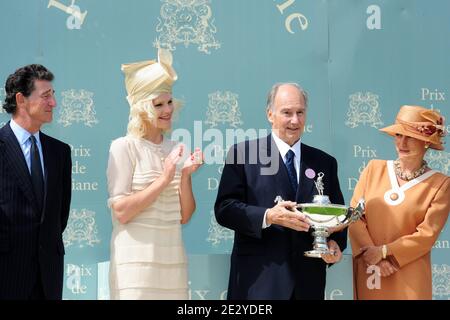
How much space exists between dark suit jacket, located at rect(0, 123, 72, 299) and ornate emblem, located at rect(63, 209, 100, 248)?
130 cm

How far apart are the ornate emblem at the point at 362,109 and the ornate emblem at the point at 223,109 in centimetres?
72

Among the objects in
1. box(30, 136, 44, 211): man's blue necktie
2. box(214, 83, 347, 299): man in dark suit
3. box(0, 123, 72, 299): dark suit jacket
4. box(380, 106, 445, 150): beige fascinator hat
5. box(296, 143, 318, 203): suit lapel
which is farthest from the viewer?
box(380, 106, 445, 150): beige fascinator hat

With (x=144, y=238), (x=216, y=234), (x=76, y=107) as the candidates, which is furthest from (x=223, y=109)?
(x=144, y=238)

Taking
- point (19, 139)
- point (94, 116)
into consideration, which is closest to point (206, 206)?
point (94, 116)

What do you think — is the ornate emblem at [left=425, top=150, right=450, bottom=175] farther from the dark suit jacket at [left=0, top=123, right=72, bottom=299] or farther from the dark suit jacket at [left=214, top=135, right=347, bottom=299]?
the dark suit jacket at [left=0, top=123, right=72, bottom=299]

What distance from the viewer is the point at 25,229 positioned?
385 cm

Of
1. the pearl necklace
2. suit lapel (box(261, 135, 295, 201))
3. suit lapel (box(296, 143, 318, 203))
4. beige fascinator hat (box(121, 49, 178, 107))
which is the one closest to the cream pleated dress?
beige fascinator hat (box(121, 49, 178, 107))

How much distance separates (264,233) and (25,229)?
3.73 ft

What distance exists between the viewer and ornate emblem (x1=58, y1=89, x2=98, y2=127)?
5.40m

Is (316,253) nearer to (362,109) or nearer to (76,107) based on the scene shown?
(362,109)

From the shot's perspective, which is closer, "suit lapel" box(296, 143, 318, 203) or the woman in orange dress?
"suit lapel" box(296, 143, 318, 203)

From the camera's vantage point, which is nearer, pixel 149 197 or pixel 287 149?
pixel 149 197

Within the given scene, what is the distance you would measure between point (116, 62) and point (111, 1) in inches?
15.5

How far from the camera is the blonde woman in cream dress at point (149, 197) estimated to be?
13.4ft
